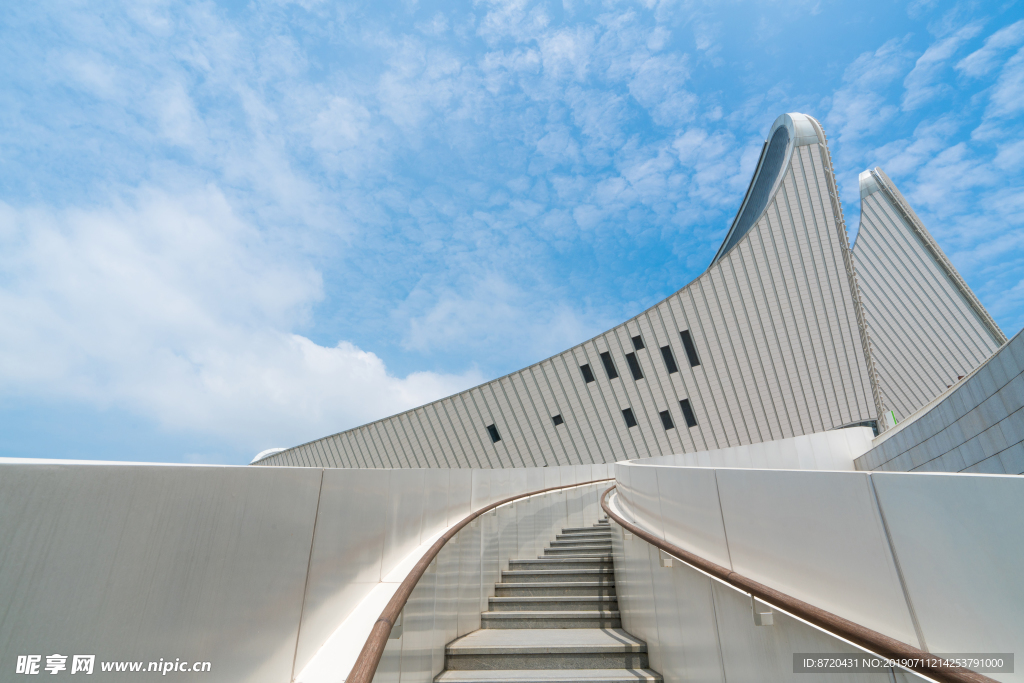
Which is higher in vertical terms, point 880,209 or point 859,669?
point 880,209

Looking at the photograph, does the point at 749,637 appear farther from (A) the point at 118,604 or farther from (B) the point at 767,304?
(B) the point at 767,304

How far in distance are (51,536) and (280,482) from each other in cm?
95

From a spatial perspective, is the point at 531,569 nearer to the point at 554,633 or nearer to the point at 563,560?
the point at 563,560

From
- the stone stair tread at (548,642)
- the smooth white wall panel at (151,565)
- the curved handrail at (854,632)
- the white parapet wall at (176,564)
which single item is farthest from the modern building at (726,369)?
the smooth white wall panel at (151,565)

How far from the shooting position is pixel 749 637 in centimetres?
236

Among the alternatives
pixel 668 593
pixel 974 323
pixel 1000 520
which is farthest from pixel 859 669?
pixel 974 323

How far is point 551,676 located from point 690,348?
14642 millimetres

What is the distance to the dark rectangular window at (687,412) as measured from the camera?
1681cm

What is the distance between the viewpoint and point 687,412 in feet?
55.4

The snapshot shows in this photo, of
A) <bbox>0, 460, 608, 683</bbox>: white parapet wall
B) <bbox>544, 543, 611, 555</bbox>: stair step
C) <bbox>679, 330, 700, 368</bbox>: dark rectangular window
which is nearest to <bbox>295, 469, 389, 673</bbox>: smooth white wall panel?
<bbox>0, 460, 608, 683</bbox>: white parapet wall

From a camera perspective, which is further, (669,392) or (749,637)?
(669,392)

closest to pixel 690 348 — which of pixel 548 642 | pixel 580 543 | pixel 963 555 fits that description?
pixel 580 543

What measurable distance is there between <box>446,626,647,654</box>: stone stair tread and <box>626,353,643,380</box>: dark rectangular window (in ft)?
42.9

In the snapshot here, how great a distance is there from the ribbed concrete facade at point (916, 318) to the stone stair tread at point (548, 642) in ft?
74.5
